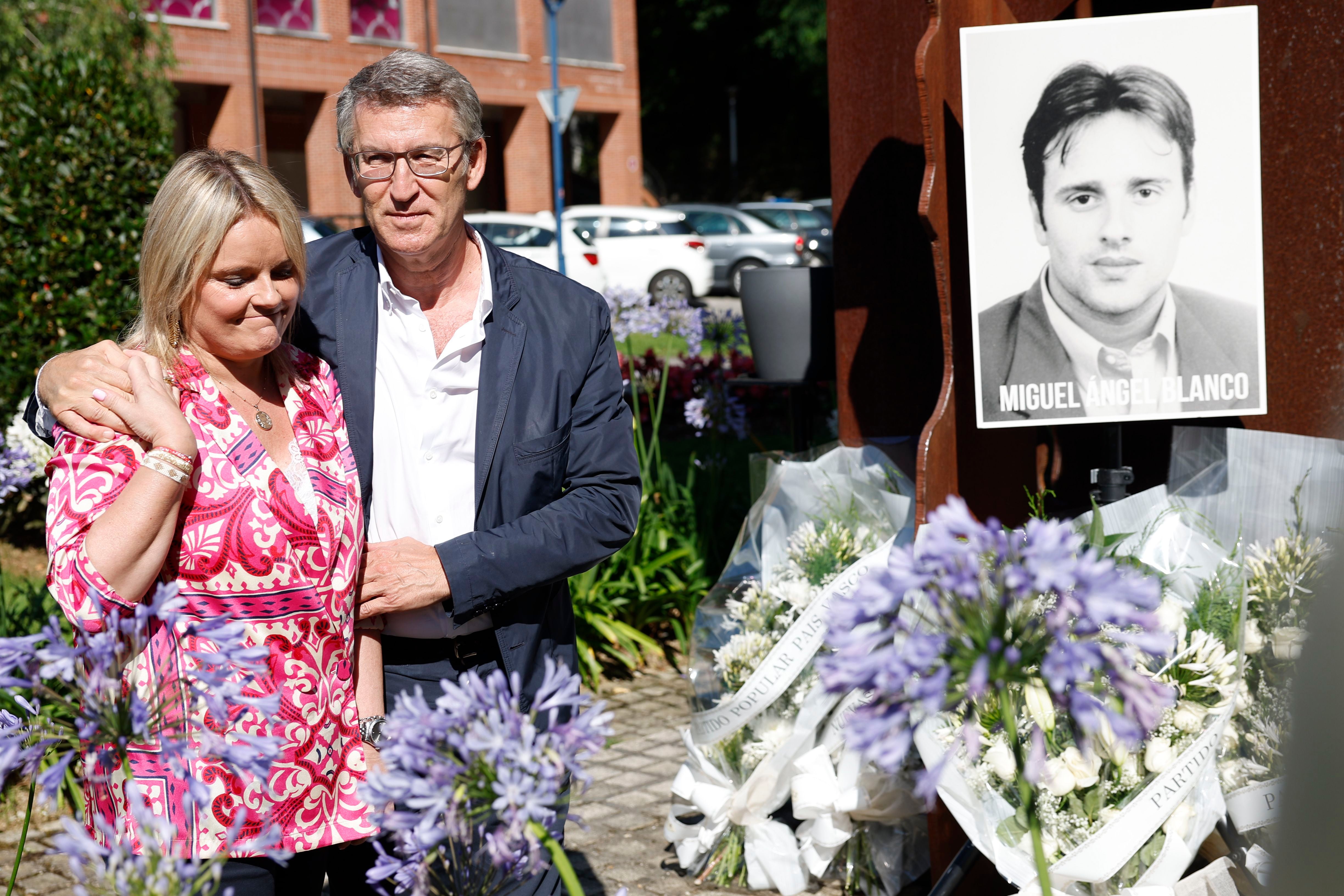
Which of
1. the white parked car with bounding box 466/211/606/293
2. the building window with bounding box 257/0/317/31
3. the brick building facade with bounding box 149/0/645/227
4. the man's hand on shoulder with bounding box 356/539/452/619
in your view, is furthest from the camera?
the building window with bounding box 257/0/317/31

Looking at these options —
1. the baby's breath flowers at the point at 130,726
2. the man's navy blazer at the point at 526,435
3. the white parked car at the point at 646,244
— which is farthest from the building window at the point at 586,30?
the baby's breath flowers at the point at 130,726

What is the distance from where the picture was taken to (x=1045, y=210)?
9.70 ft

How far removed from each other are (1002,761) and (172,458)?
1677 mm

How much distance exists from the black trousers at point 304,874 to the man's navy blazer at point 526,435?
14.6 inches

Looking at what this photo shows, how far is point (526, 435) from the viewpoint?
236cm

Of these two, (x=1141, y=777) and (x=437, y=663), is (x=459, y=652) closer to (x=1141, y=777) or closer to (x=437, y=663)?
(x=437, y=663)

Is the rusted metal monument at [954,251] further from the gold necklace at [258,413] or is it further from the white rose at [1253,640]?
the gold necklace at [258,413]

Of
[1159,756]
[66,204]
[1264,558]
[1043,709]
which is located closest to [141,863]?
[1043,709]

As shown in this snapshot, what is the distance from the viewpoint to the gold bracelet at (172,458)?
5.72 feet

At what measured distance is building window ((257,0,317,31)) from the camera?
24938 millimetres

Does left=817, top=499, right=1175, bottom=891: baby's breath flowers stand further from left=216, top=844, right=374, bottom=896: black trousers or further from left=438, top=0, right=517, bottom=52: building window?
left=438, top=0, right=517, bottom=52: building window

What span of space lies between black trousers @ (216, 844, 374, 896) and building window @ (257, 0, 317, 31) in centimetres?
2571

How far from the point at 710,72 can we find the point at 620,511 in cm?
4156

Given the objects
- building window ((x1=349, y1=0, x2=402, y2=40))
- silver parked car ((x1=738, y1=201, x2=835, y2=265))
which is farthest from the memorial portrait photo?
building window ((x1=349, y1=0, x2=402, y2=40))
